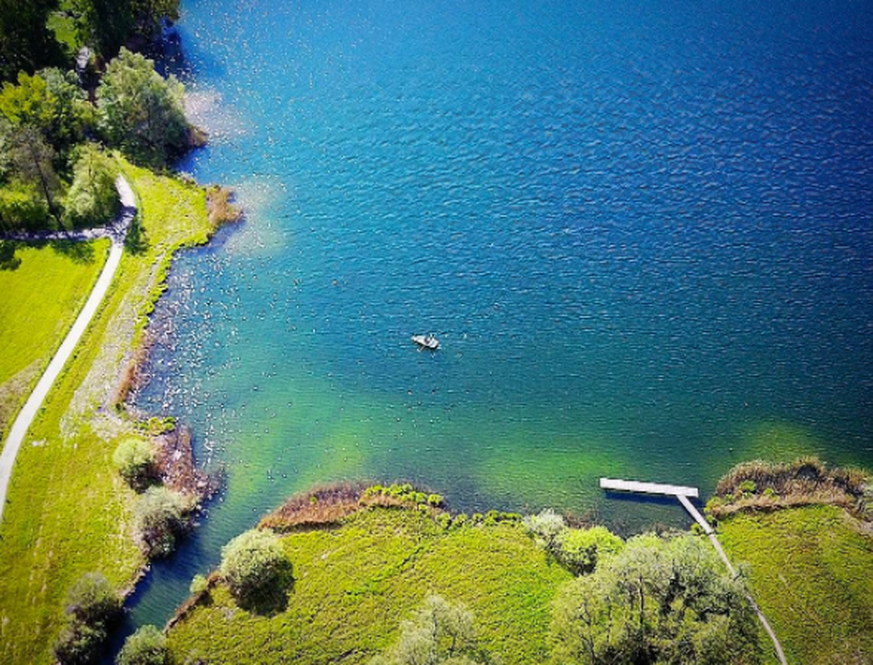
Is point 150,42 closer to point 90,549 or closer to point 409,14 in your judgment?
point 409,14

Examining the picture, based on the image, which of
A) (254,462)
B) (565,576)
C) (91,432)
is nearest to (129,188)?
(91,432)

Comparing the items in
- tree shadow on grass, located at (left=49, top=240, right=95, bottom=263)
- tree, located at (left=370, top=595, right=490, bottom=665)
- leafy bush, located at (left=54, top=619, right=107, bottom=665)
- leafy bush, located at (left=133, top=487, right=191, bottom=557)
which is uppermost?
tree shadow on grass, located at (left=49, top=240, right=95, bottom=263)

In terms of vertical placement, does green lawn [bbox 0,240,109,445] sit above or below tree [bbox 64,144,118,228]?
below

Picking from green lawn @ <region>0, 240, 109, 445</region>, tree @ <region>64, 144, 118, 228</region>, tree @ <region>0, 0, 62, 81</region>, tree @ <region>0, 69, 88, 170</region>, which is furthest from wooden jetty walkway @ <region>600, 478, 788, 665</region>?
tree @ <region>0, 0, 62, 81</region>

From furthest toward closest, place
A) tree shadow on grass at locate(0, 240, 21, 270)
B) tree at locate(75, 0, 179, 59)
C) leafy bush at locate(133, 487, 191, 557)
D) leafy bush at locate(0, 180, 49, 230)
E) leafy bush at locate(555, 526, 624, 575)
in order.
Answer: tree at locate(75, 0, 179, 59)
leafy bush at locate(0, 180, 49, 230)
tree shadow on grass at locate(0, 240, 21, 270)
leafy bush at locate(133, 487, 191, 557)
leafy bush at locate(555, 526, 624, 575)

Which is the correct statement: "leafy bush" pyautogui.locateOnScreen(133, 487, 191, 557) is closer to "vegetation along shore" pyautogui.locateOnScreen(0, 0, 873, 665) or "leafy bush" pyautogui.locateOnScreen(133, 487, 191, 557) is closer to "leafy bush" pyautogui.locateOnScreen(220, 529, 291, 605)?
"vegetation along shore" pyautogui.locateOnScreen(0, 0, 873, 665)

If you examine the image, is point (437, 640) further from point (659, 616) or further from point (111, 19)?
point (111, 19)

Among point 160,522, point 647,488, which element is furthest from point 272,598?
point 647,488
